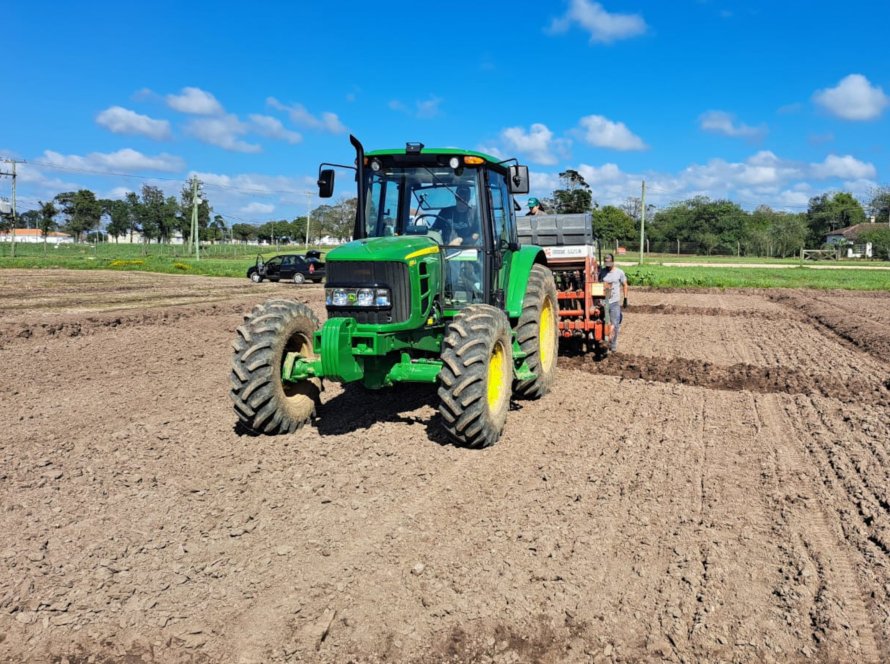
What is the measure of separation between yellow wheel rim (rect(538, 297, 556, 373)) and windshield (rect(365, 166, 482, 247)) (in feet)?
6.26

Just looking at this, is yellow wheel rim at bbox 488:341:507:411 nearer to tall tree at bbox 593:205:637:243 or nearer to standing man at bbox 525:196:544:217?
standing man at bbox 525:196:544:217

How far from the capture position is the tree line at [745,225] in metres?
80.1

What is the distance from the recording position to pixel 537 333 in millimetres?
7988

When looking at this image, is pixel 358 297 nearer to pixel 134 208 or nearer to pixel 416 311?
pixel 416 311

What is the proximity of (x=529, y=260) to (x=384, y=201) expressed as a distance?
6.19 ft

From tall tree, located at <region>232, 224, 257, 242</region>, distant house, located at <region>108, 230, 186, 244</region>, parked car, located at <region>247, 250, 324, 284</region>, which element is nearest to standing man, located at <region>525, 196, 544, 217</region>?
parked car, located at <region>247, 250, 324, 284</region>

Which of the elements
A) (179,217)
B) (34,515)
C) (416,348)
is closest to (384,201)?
(416,348)

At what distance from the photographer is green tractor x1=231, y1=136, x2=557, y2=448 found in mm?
6055

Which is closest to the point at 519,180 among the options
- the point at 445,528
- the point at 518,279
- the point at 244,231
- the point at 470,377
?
the point at 518,279

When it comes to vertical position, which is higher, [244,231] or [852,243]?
[244,231]

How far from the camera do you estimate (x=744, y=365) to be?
10.5 metres

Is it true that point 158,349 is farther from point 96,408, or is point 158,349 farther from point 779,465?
point 779,465

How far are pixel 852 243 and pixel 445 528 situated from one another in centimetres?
8787

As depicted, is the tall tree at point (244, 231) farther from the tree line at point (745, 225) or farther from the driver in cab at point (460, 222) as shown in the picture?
the driver in cab at point (460, 222)
